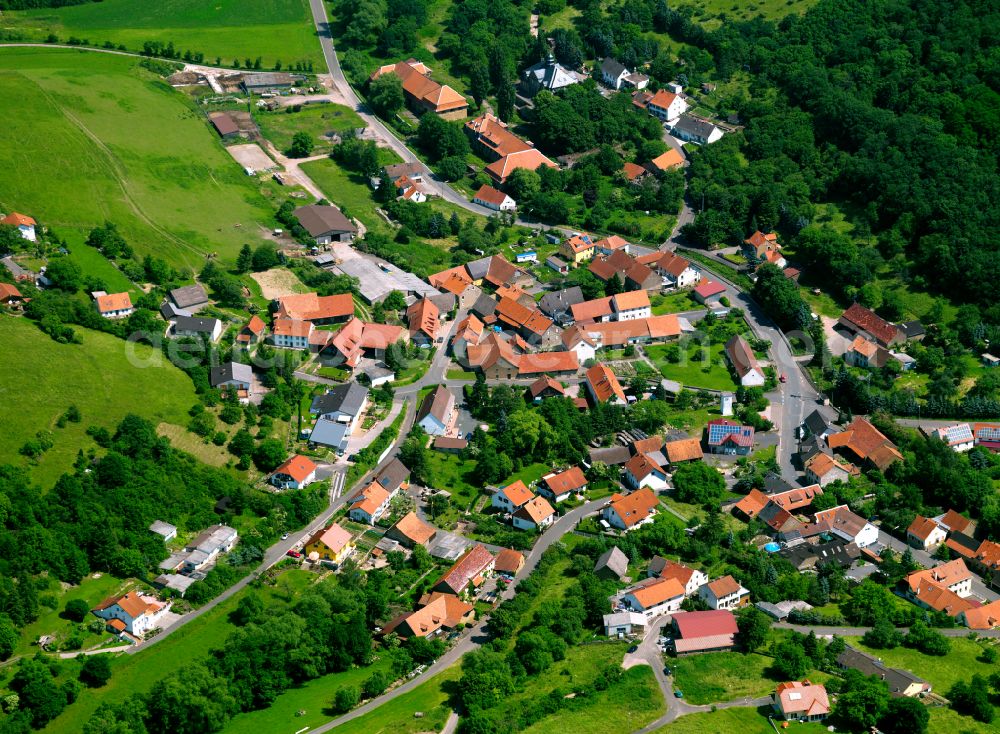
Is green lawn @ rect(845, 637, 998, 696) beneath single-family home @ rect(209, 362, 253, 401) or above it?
beneath

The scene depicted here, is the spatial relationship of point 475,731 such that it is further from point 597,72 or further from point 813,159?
point 597,72

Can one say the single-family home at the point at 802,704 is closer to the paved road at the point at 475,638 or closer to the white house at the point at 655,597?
the white house at the point at 655,597

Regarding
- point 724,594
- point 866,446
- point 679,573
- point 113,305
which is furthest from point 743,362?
point 113,305

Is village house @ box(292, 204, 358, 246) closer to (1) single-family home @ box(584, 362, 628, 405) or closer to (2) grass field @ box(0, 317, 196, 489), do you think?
(2) grass field @ box(0, 317, 196, 489)

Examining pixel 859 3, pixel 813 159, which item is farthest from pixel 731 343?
pixel 859 3

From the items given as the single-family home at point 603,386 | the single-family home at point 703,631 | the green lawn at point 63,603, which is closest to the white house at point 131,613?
the green lawn at point 63,603

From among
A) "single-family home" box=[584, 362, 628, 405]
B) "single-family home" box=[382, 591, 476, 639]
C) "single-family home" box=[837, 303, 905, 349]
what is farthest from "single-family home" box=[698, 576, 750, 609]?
"single-family home" box=[837, 303, 905, 349]
